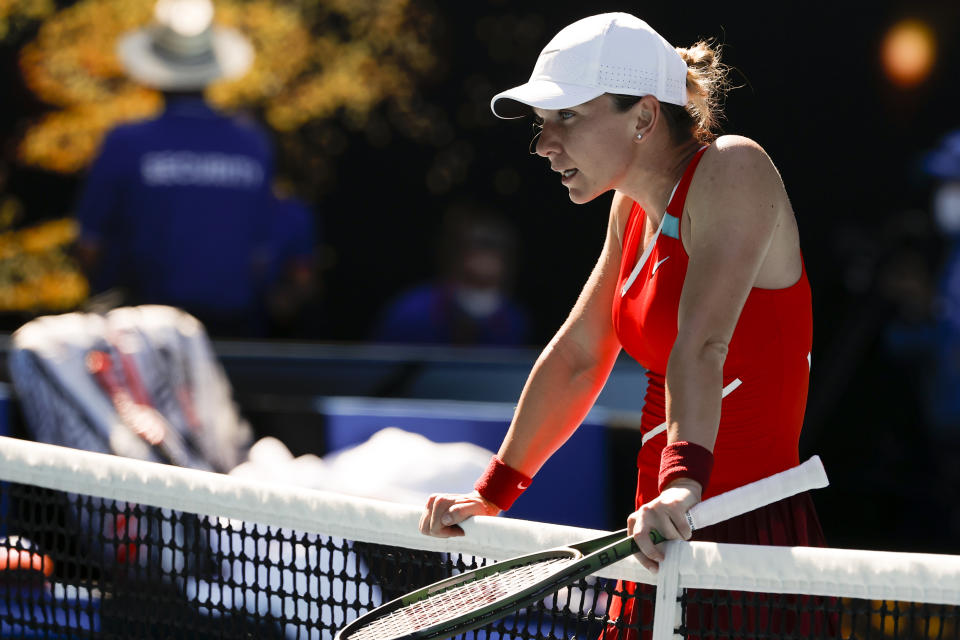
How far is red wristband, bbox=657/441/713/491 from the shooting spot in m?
2.04

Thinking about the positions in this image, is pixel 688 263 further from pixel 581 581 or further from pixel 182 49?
pixel 182 49

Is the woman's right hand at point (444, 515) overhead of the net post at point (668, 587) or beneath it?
overhead

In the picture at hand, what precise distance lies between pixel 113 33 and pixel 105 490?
5657 millimetres

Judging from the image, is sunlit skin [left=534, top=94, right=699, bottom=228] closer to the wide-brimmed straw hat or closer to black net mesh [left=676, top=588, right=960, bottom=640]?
black net mesh [left=676, top=588, right=960, bottom=640]

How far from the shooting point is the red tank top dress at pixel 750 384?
2227mm

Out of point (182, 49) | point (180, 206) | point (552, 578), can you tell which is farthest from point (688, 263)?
point (182, 49)

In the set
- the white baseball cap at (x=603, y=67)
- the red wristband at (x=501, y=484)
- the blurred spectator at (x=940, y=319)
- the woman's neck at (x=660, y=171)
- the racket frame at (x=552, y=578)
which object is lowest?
the racket frame at (x=552, y=578)

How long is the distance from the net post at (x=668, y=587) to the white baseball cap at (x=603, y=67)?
726mm

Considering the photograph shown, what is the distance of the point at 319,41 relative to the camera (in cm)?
805

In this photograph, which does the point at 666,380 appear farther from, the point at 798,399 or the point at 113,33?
the point at 113,33

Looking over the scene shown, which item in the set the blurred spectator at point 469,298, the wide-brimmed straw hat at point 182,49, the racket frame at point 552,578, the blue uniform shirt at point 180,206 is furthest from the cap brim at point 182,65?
the racket frame at point 552,578

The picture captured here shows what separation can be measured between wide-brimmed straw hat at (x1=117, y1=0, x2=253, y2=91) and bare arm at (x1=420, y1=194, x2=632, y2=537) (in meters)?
4.44

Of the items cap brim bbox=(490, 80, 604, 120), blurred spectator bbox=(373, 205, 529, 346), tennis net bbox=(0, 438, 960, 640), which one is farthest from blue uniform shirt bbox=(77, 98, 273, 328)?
cap brim bbox=(490, 80, 604, 120)

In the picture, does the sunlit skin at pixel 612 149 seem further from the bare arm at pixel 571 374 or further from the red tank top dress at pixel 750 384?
the bare arm at pixel 571 374
